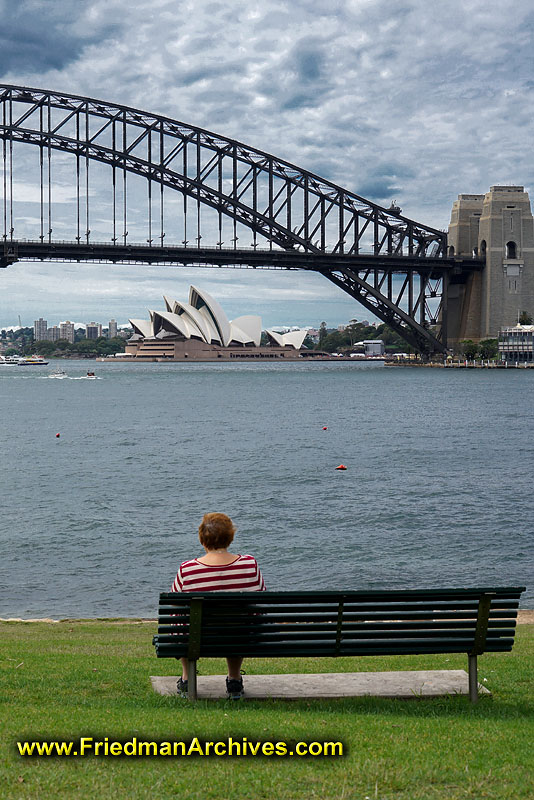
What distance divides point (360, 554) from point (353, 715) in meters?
11.1

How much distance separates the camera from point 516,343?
106m

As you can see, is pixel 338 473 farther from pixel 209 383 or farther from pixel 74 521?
pixel 209 383

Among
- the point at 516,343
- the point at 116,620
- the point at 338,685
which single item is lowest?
the point at 116,620

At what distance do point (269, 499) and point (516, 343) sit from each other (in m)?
88.2

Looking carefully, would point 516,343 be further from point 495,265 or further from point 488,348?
point 495,265

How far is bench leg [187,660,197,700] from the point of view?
6.01 meters

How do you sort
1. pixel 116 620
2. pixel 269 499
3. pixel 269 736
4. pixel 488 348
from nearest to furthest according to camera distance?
pixel 269 736 < pixel 116 620 < pixel 269 499 < pixel 488 348

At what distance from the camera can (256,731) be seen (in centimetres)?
514

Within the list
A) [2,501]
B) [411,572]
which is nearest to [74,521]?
[2,501]

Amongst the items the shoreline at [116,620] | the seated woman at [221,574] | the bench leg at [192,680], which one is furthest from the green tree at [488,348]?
the bench leg at [192,680]

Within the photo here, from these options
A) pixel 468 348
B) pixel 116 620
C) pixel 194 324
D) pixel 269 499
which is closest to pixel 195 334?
pixel 194 324

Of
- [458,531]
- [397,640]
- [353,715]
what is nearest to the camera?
[353,715]

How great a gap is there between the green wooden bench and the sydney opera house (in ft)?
489

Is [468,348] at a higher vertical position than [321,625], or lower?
higher
